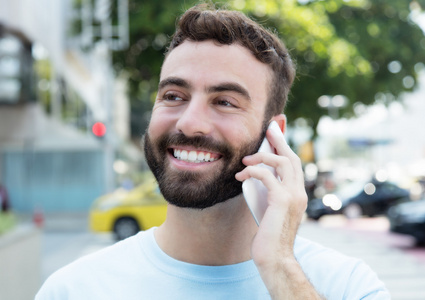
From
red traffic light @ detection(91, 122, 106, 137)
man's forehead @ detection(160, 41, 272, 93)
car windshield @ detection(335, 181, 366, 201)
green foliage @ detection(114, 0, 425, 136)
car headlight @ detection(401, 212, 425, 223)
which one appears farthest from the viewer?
car windshield @ detection(335, 181, 366, 201)

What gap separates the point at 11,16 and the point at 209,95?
46.4 ft

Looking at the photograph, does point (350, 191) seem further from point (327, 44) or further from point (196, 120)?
point (196, 120)

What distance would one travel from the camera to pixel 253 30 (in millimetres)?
2271

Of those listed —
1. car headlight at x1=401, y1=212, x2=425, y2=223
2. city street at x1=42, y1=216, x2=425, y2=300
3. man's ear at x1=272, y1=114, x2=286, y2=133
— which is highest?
man's ear at x1=272, y1=114, x2=286, y2=133

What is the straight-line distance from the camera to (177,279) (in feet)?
6.81

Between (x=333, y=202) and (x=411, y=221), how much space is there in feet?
25.5

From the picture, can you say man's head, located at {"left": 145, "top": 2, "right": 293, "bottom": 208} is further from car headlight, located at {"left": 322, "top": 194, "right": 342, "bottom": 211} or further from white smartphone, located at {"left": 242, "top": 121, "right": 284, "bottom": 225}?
car headlight, located at {"left": 322, "top": 194, "right": 342, "bottom": 211}

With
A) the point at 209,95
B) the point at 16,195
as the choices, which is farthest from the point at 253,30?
the point at 16,195

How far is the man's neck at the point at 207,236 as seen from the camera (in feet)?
7.11

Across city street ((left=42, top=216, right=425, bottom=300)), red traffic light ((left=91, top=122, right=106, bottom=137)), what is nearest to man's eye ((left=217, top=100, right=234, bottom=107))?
city street ((left=42, top=216, right=425, bottom=300))

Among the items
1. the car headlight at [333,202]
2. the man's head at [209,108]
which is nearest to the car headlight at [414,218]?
the car headlight at [333,202]

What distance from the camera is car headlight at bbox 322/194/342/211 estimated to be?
2150 centimetres

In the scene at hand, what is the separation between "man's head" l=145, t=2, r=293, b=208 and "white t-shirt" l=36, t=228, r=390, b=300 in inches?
9.6

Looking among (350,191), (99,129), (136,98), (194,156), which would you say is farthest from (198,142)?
(136,98)
